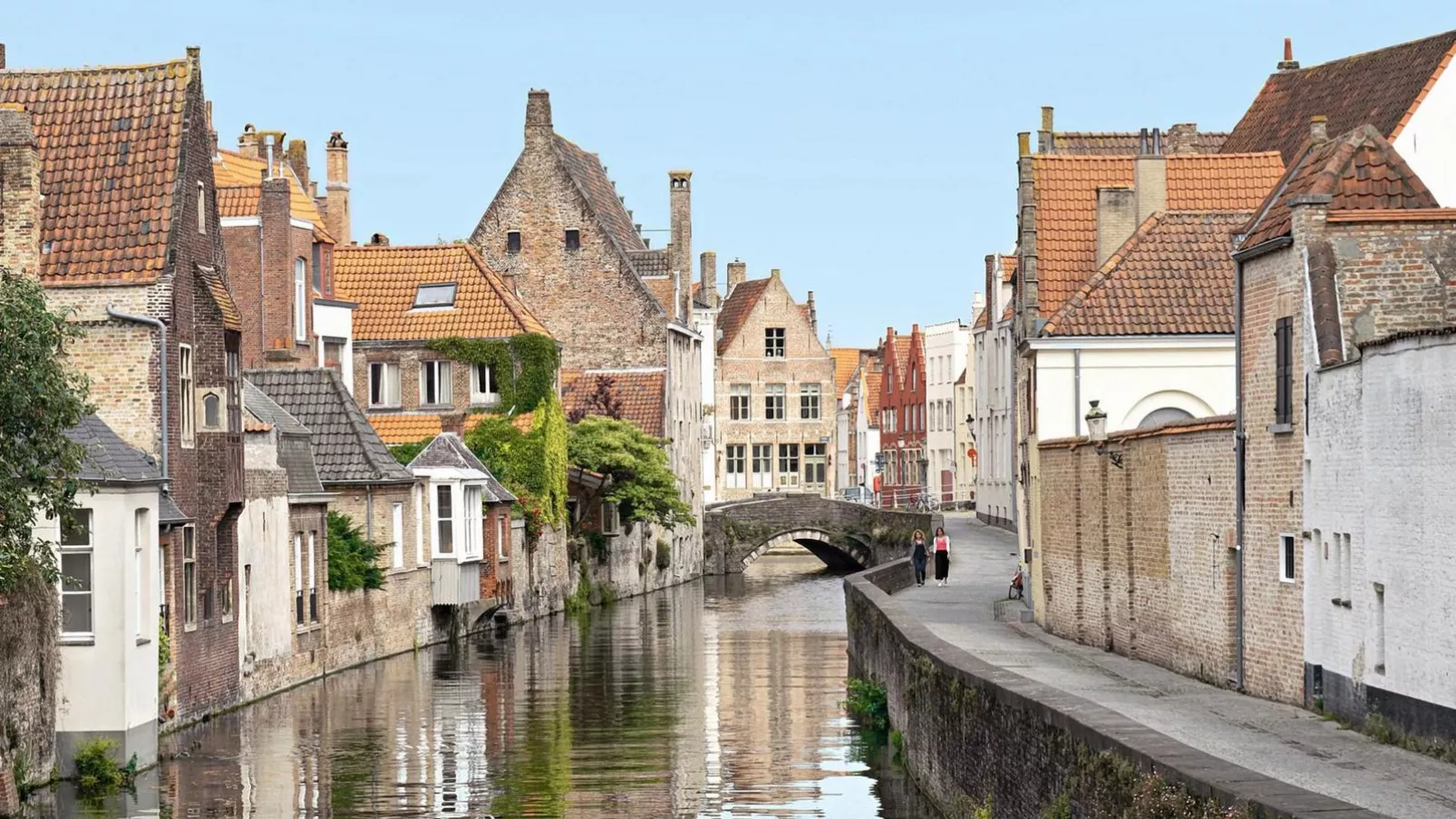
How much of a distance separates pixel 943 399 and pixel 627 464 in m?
45.2

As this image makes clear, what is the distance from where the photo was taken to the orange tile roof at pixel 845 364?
13900 centimetres

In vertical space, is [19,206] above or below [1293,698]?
above

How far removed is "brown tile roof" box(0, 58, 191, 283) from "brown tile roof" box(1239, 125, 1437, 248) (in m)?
14.3

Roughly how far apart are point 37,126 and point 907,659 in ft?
46.2

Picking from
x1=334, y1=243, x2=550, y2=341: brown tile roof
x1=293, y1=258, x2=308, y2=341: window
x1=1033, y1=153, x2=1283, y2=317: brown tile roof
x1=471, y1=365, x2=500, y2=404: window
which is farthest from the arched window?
x1=471, y1=365, x2=500, y2=404: window

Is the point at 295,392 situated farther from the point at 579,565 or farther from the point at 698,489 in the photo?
the point at 698,489

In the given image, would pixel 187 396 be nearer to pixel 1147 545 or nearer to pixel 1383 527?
pixel 1147 545

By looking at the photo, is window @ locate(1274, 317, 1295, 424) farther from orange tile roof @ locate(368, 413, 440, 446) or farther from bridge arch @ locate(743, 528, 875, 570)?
bridge arch @ locate(743, 528, 875, 570)

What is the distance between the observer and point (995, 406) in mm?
67688

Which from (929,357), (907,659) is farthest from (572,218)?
(907,659)

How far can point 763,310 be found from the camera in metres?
107

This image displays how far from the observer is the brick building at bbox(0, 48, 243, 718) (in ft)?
94.1

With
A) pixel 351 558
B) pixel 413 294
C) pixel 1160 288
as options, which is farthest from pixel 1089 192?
pixel 413 294

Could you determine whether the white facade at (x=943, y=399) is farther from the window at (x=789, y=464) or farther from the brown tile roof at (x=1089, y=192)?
the brown tile roof at (x=1089, y=192)
